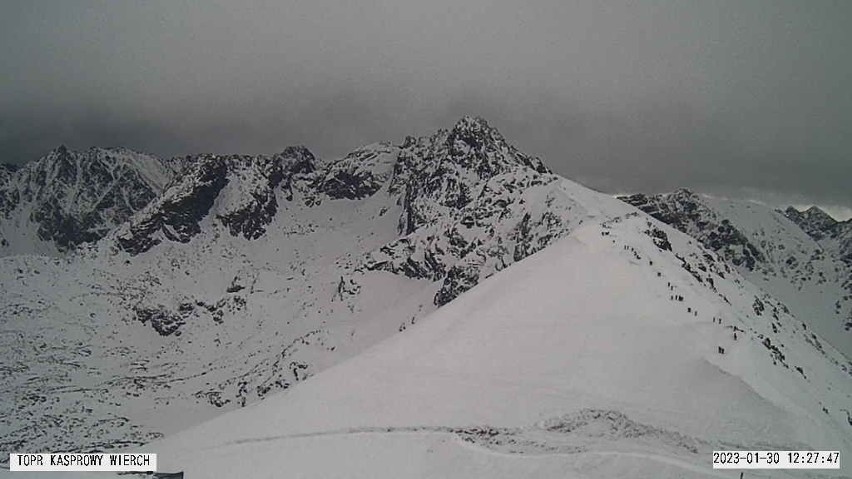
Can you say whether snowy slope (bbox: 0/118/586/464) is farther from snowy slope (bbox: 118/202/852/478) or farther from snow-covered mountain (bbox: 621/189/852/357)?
snow-covered mountain (bbox: 621/189/852/357)

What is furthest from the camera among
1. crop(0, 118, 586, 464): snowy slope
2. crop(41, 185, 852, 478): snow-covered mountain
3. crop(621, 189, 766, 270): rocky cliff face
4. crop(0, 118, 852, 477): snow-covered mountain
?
crop(621, 189, 766, 270): rocky cliff face

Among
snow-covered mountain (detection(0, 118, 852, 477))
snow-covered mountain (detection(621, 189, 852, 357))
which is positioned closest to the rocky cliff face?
snow-covered mountain (detection(621, 189, 852, 357))

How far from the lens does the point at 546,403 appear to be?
21.7 m

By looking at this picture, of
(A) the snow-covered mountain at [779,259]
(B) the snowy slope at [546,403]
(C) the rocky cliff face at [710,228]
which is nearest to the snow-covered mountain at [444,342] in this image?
(B) the snowy slope at [546,403]

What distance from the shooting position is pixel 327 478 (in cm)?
1867

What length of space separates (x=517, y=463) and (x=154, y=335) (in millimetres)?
142061

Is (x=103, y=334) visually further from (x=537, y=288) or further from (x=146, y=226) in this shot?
(x=537, y=288)

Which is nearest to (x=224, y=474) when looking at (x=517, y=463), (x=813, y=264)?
(x=517, y=463)

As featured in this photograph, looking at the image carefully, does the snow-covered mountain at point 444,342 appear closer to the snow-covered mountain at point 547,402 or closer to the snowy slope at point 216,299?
the snow-covered mountain at point 547,402

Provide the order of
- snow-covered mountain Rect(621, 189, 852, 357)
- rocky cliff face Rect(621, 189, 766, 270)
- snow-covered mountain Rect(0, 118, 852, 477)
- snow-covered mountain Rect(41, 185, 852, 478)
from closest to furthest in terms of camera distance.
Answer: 1. snow-covered mountain Rect(41, 185, 852, 478)
2. snow-covered mountain Rect(0, 118, 852, 477)
3. snow-covered mountain Rect(621, 189, 852, 357)
4. rocky cliff face Rect(621, 189, 766, 270)

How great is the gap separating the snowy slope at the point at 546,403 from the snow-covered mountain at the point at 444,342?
0.36 ft

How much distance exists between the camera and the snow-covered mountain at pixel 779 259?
525 ft

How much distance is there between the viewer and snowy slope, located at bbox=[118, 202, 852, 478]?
60.5 feet

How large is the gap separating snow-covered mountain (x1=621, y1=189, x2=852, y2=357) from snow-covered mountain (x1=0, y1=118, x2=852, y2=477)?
326 inches
